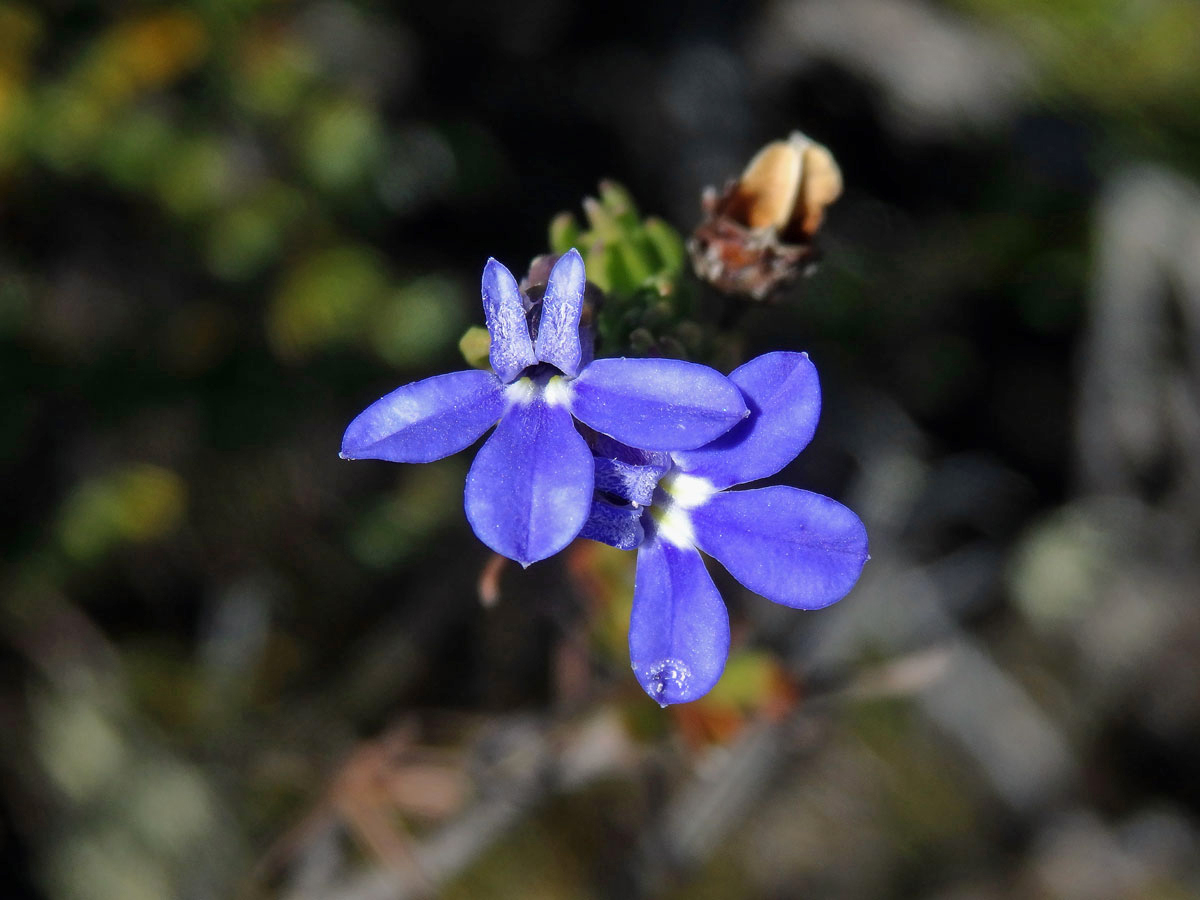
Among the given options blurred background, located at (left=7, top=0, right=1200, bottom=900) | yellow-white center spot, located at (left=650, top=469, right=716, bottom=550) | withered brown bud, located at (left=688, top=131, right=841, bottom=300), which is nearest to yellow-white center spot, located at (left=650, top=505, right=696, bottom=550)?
yellow-white center spot, located at (left=650, top=469, right=716, bottom=550)

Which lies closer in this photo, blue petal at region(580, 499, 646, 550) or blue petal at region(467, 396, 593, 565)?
blue petal at region(467, 396, 593, 565)

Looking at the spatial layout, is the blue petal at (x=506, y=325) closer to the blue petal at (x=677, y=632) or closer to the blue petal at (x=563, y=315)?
the blue petal at (x=563, y=315)

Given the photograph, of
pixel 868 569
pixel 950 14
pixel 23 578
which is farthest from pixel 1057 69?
pixel 23 578

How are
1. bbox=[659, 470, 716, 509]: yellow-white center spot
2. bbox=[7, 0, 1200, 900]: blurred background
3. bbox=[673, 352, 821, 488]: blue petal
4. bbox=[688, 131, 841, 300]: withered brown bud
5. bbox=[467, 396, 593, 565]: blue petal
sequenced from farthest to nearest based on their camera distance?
1. bbox=[7, 0, 1200, 900]: blurred background
2. bbox=[688, 131, 841, 300]: withered brown bud
3. bbox=[659, 470, 716, 509]: yellow-white center spot
4. bbox=[673, 352, 821, 488]: blue petal
5. bbox=[467, 396, 593, 565]: blue petal

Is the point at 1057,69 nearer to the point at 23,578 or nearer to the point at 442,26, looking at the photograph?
the point at 442,26

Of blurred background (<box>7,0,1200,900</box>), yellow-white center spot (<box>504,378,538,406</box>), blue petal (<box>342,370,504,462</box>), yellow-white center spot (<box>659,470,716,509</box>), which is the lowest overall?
blurred background (<box>7,0,1200,900</box>)

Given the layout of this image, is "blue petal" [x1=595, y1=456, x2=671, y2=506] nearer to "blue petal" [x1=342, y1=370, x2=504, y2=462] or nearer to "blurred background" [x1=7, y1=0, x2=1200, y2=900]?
"blue petal" [x1=342, y1=370, x2=504, y2=462]

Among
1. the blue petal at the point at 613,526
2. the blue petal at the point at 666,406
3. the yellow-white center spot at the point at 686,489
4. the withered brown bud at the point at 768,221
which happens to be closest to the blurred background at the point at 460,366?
the withered brown bud at the point at 768,221
